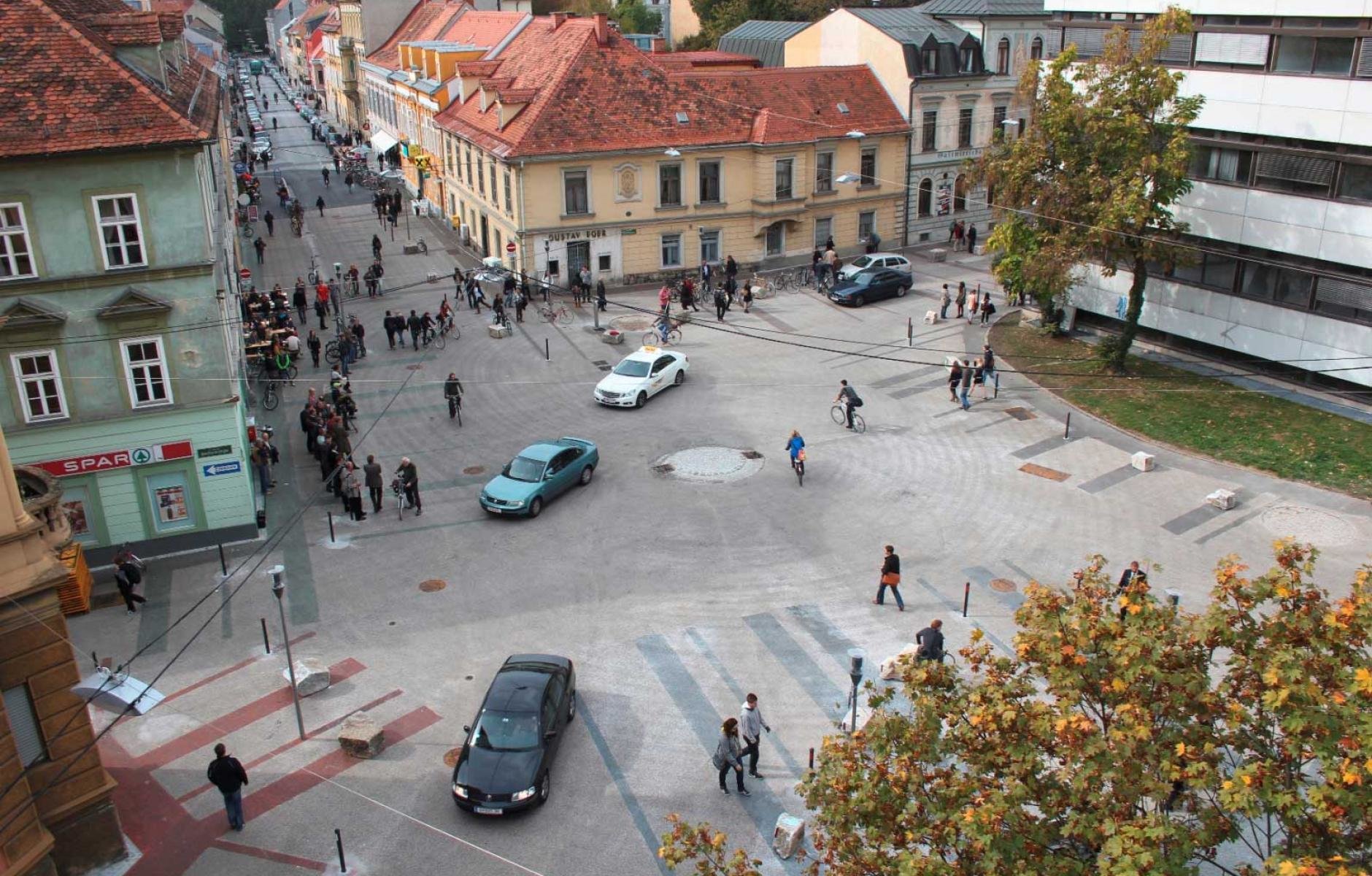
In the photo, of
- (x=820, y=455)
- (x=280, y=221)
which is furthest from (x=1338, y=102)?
(x=280, y=221)

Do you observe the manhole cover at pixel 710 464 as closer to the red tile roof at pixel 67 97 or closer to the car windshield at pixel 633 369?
the car windshield at pixel 633 369

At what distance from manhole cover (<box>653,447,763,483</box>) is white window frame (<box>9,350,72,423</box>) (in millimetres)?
14133

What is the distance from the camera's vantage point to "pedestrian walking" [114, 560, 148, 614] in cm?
2150

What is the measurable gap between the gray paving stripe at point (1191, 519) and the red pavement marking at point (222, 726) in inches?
740

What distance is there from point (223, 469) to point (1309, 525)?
25815 millimetres

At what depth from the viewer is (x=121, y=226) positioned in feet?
73.8

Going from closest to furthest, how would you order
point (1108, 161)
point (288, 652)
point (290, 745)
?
point (288, 652)
point (290, 745)
point (1108, 161)

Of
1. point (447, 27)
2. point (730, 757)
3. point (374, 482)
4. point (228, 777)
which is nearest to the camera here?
point (228, 777)

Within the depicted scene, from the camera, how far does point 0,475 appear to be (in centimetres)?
1336

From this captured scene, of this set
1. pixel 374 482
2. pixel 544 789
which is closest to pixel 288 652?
pixel 544 789

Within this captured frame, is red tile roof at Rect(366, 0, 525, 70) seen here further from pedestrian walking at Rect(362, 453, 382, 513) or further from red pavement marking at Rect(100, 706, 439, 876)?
red pavement marking at Rect(100, 706, 439, 876)

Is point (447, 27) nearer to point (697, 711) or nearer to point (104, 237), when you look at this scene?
point (104, 237)

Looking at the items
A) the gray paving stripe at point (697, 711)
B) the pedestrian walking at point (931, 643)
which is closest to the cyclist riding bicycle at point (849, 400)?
the gray paving stripe at point (697, 711)

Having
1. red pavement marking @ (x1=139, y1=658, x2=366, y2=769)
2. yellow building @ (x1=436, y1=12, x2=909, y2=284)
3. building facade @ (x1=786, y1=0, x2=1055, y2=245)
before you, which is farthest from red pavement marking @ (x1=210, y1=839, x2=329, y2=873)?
building facade @ (x1=786, y1=0, x2=1055, y2=245)
